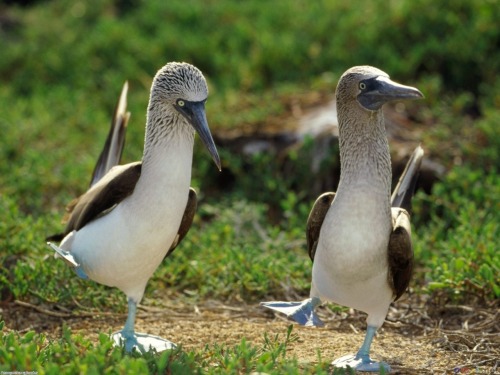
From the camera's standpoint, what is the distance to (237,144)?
7586 mm

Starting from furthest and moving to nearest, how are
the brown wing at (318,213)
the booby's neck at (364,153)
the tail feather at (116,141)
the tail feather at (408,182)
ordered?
the tail feather at (116,141)
the tail feather at (408,182)
the brown wing at (318,213)
the booby's neck at (364,153)

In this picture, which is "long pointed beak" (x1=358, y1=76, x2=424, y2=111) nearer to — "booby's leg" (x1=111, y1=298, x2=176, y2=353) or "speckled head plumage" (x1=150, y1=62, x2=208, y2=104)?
"speckled head plumage" (x1=150, y1=62, x2=208, y2=104)

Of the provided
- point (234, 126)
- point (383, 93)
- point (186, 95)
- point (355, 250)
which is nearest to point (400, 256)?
point (355, 250)

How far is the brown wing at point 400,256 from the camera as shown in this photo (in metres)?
4.23

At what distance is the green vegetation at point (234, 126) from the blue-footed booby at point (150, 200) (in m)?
0.50

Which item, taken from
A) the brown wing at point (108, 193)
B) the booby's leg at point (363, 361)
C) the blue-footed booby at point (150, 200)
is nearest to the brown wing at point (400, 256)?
the booby's leg at point (363, 361)

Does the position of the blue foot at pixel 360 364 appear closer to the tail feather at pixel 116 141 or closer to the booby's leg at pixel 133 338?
the booby's leg at pixel 133 338

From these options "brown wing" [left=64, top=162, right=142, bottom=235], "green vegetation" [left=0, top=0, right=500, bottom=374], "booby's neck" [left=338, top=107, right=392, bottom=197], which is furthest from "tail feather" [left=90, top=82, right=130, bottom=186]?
"booby's neck" [left=338, top=107, right=392, bottom=197]

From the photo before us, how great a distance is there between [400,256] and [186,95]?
4.42 feet

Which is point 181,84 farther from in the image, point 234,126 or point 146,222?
point 234,126

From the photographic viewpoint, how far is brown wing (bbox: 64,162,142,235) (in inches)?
180

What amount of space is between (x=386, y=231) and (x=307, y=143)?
2.93 metres

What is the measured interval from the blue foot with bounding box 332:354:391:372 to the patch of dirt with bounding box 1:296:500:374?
79 mm

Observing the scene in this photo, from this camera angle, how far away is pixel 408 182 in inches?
199
